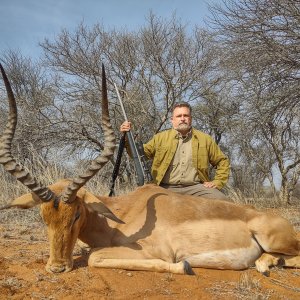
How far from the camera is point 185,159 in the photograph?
20.4 ft

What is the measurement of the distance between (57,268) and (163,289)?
0.97 m

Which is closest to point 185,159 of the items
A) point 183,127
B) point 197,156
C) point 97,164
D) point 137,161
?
point 197,156

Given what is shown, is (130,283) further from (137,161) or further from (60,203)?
(137,161)

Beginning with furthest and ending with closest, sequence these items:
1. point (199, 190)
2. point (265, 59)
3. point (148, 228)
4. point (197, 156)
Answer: point (265, 59)
point (197, 156)
point (199, 190)
point (148, 228)

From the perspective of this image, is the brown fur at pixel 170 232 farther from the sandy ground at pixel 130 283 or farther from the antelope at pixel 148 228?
the sandy ground at pixel 130 283

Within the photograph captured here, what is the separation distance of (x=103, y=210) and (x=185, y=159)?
2194mm

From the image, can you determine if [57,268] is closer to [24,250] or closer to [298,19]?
[24,250]

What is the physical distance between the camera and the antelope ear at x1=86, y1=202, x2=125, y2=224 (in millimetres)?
4199

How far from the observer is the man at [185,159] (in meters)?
6.16

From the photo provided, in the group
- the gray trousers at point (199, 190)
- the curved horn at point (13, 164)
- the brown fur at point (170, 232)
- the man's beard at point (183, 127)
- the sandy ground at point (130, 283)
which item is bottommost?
the sandy ground at point (130, 283)

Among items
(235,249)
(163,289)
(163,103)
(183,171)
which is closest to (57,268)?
(163,289)

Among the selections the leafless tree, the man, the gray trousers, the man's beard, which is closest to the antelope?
the gray trousers

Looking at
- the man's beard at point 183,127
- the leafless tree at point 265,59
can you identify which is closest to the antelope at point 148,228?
A: the man's beard at point 183,127

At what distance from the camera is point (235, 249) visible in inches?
178
